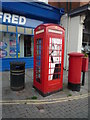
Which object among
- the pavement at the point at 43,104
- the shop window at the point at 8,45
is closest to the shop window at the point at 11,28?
the shop window at the point at 8,45

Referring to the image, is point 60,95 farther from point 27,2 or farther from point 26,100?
point 27,2

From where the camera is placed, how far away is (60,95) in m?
4.16

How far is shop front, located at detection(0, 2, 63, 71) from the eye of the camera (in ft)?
23.2

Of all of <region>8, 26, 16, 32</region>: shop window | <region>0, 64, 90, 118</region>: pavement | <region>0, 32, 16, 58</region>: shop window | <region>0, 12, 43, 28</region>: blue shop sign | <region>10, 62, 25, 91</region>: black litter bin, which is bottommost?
<region>0, 64, 90, 118</region>: pavement

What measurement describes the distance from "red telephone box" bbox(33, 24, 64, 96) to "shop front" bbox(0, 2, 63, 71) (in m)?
3.70

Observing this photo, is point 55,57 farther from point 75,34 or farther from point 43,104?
point 75,34

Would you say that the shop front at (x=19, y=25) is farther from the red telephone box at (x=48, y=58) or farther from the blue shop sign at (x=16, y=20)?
the red telephone box at (x=48, y=58)

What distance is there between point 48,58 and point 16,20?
15.6 feet

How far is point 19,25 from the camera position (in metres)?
7.62

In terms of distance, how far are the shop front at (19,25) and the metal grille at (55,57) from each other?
4347 millimetres

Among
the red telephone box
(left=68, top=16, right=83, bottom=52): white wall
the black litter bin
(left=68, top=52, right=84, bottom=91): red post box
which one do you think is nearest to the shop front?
(left=68, top=16, right=83, bottom=52): white wall

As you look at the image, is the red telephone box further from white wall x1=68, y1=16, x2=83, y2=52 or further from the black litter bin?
white wall x1=68, y1=16, x2=83, y2=52

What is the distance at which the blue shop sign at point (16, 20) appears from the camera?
22.9ft

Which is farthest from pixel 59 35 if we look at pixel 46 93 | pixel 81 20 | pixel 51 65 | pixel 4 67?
pixel 4 67
